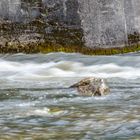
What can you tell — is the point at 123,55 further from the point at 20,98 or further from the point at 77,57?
the point at 20,98

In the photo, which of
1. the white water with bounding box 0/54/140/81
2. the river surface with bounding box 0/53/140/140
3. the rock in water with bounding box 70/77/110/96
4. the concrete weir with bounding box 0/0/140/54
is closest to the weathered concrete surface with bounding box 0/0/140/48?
the concrete weir with bounding box 0/0/140/54

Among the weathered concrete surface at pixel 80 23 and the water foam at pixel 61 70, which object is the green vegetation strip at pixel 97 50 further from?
the water foam at pixel 61 70

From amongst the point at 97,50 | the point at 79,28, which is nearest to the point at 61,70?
the point at 97,50

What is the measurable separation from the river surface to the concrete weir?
101 centimetres

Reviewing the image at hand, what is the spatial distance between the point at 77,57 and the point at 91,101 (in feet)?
19.0

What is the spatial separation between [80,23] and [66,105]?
21.3ft

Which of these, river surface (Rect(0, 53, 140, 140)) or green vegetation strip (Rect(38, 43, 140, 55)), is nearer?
river surface (Rect(0, 53, 140, 140))

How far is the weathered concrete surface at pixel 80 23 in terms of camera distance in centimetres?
1163

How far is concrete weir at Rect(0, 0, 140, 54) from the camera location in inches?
458

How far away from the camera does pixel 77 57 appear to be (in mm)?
11398

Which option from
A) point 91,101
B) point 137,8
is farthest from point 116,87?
point 137,8

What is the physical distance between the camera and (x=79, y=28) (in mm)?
11695

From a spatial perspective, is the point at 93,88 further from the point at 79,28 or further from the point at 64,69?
the point at 79,28

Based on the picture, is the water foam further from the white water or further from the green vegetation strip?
the green vegetation strip
